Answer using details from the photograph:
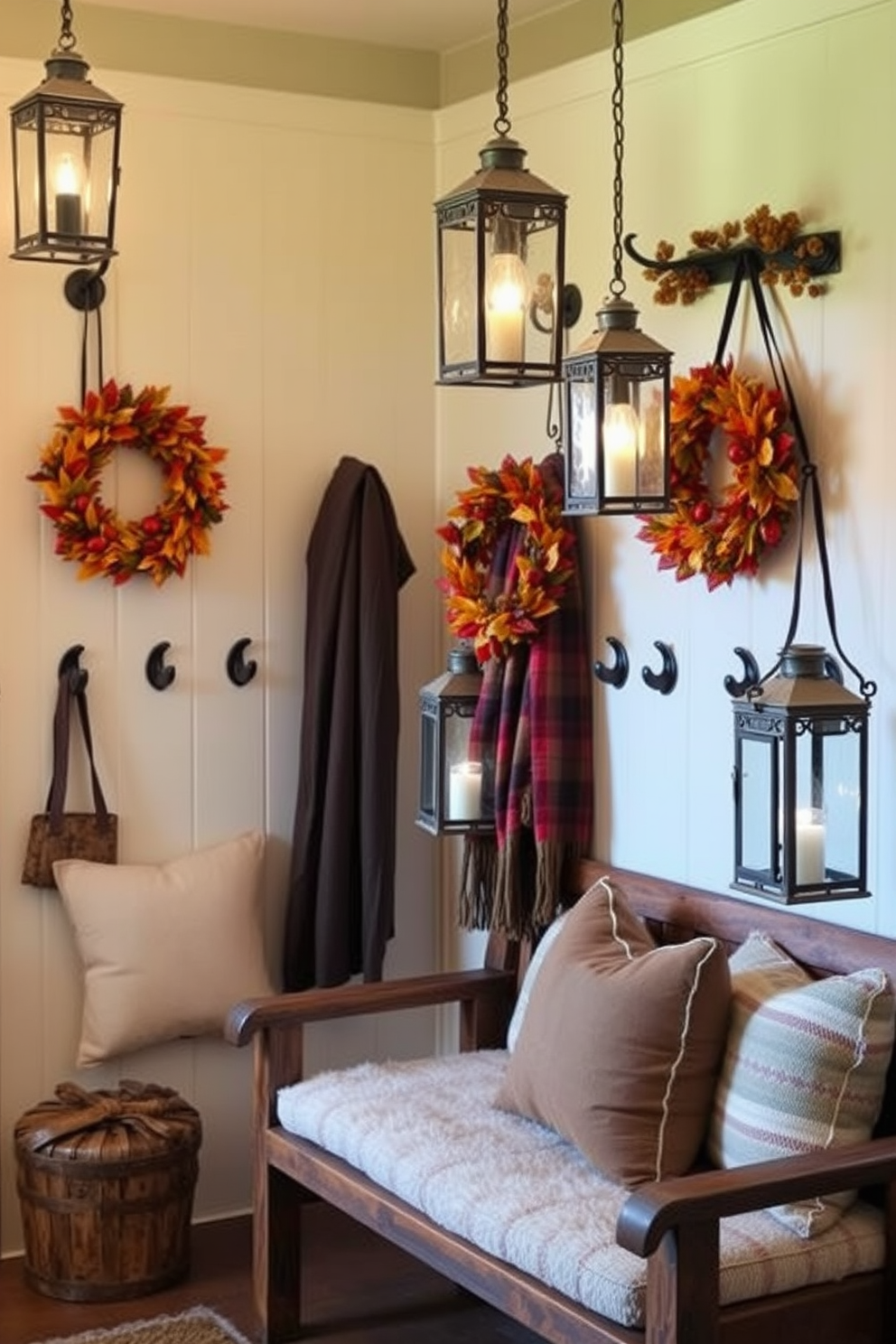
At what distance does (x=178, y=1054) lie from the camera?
13.6ft

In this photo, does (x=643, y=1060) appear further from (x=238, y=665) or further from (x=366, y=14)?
(x=366, y=14)

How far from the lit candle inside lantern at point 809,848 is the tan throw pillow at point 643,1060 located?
0.60ft

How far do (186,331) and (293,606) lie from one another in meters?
0.62

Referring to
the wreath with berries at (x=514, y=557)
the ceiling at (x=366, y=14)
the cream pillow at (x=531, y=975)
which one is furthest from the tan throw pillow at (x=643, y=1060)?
the ceiling at (x=366, y=14)

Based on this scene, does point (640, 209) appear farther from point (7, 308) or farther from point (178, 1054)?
point (178, 1054)

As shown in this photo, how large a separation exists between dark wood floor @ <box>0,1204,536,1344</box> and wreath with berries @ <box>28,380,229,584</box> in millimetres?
1390

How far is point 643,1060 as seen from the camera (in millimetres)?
3006

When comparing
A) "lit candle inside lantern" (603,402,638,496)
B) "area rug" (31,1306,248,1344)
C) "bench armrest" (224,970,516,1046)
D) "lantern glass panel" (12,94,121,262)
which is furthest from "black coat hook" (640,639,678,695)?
"area rug" (31,1306,248,1344)

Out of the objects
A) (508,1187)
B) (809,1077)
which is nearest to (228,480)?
(508,1187)

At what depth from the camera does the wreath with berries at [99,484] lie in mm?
3902

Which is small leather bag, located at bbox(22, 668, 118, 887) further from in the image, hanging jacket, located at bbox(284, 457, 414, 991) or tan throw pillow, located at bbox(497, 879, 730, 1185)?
tan throw pillow, located at bbox(497, 879, 730, 1185)

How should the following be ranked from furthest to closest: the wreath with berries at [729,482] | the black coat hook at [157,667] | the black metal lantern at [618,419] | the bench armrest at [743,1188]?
1. the black coat hook at [157,667]
2. the wreath with berries at [729,482]
3. the black metal lantern at [618,419]
4. the bench armrest at [743,1188]

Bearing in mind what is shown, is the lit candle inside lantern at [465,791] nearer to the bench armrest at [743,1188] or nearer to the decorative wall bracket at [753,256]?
the decorative wall bracket at [753,256]

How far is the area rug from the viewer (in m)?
3.55
